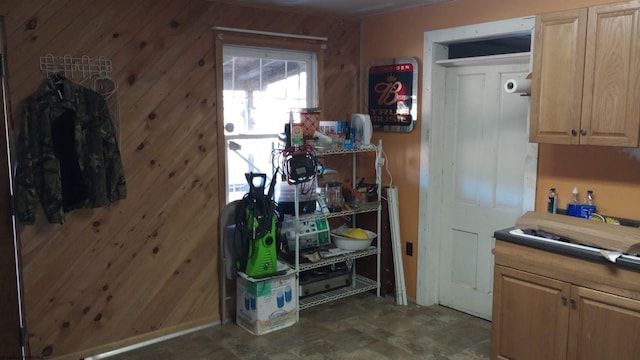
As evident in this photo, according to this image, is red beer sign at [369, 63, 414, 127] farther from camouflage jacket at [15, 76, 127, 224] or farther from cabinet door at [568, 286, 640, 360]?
camouflage jacket at [15, 76, 127, 224]

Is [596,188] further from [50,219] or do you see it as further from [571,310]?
[50,219]

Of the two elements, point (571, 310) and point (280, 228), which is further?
point (280, 228)

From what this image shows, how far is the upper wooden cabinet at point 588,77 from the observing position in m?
2.63

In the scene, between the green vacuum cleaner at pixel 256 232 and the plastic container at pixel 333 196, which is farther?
the plastic container at pixel 333 196

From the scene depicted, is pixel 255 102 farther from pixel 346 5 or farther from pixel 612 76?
pixel 612 76

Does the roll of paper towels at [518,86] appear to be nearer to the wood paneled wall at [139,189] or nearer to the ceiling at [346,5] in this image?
the ceiling at [346,5]

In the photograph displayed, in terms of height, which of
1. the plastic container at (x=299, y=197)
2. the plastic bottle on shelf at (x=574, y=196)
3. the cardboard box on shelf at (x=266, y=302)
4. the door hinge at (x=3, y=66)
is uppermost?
the door hinge at (x=3, y=66)

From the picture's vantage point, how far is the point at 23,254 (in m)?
3.03

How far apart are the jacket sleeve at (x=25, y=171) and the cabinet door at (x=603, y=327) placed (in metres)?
2.97

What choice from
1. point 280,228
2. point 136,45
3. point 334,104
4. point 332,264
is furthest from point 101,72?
point 332,264

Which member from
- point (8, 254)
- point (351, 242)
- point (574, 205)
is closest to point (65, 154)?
point (8, 254)

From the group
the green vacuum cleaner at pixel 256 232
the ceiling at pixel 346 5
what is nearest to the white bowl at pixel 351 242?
the green vacuum cleaner at pixel 256 232

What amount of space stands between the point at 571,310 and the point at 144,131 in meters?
2.73

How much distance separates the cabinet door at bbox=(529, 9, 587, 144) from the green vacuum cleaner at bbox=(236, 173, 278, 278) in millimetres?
1796
